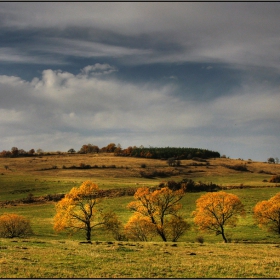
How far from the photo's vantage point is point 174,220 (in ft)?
183

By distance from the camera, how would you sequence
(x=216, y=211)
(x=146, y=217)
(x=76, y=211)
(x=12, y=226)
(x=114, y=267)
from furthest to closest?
(x=146, y=217)
(x=216, y=211)
(x=76, y=211)
(x=12, y=226)
(x=114, y=267)

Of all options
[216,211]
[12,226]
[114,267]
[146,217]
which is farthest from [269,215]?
[114,267]

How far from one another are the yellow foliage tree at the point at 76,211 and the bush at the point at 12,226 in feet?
17.4

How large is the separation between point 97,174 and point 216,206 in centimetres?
8952

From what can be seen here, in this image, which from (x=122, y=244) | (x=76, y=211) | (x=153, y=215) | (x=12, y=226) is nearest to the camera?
(x=122, y=244)

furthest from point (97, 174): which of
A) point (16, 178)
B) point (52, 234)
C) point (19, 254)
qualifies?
point (19, 254)

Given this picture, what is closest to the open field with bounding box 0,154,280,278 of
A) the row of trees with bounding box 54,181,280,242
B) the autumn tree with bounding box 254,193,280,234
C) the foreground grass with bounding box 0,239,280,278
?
the foreground grass with bounding box 0,239,280,278

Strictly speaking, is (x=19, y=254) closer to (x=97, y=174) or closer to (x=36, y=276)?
(x=36, y=276)

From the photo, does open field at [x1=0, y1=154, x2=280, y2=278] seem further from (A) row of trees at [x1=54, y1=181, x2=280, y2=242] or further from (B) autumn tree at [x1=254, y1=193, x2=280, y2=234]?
(A) row of trees at [x1=54, y1=181, x2=280, y2=242]

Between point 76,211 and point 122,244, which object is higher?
point 76,211

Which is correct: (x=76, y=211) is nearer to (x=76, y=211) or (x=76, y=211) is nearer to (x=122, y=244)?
(x=76, y=211)

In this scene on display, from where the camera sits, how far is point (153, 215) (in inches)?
2361

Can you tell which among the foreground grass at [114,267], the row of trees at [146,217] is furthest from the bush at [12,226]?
the foreground grass at [114,267]

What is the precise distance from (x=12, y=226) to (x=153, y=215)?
2604 cm
